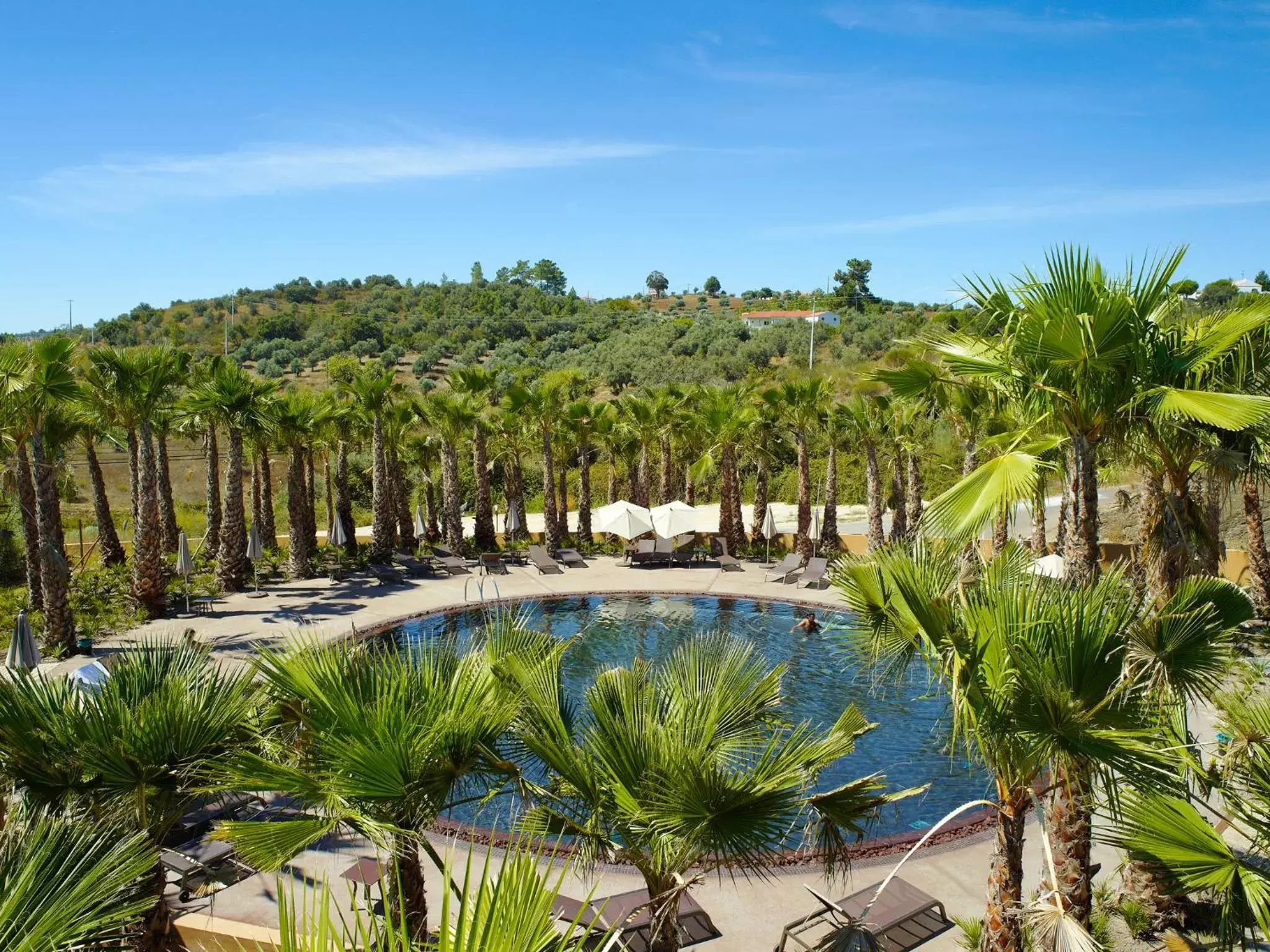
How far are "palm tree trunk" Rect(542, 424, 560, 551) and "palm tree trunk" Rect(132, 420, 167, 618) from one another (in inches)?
404

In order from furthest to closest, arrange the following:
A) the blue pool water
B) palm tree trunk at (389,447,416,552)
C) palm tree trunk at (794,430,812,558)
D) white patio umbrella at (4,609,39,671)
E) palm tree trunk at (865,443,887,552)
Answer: palm tree trunk at (389,447,416,552) < palm tree trunk at (794,430,812,558) < palm tree trunk at (865,443,887,552) < white patio umbrella at (4,609,39,671) < the blue pool water

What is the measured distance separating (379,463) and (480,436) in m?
2.96

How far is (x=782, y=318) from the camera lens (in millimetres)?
77438

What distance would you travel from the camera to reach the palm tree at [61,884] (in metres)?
3.39

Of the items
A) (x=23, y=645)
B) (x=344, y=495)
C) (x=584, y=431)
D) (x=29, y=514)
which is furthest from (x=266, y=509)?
(x=23, y=645)

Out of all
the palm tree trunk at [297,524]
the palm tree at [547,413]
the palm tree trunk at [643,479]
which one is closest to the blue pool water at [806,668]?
the palm tree trunk at [297,524]

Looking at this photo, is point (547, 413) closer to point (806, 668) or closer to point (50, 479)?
point (806, 668)

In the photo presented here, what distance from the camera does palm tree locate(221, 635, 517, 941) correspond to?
15.8ft

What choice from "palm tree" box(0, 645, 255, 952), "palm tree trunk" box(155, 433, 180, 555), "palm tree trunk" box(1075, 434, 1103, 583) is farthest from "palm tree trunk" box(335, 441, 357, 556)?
"palm tree trunk" box(1075, 434, 1103, 583)

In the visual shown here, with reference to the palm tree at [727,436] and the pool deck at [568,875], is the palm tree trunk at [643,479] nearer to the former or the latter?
the palm tree at [727,436]

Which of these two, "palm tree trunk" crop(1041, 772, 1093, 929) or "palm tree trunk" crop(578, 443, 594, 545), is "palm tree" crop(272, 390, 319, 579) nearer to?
"palm tree trunk" crop(578, 443, 594, 545)

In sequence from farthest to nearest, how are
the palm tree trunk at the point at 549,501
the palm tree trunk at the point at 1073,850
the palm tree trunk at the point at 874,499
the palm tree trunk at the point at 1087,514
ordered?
the palm tree trunk at the point at 549,501
the palm tree trunk at the point at 874,499
the palm tree trunk at the point at 1087,514
the palm tree trunk at the point at 1073,850

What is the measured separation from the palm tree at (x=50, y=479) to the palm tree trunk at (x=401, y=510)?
11.5 m

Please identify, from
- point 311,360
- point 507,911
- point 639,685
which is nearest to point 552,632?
point 639,685
